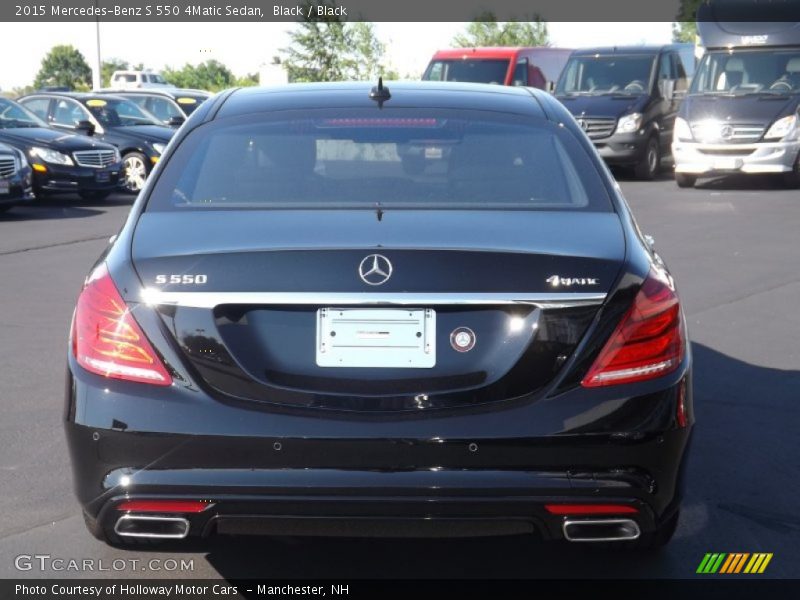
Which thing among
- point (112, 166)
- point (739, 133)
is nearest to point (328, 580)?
point (112, 166)

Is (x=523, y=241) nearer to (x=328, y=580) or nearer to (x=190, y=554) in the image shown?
(x=328, y=580)

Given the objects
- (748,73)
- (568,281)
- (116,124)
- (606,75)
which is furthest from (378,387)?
(606,75)

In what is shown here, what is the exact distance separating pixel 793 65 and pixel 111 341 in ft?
62.3

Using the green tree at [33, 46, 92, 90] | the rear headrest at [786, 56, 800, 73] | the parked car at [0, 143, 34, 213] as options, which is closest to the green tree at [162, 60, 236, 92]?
the green tree at [33, 46, 92, 90]

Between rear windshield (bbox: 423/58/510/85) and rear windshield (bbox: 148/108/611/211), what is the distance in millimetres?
22478

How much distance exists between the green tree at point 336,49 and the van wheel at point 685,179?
102ft

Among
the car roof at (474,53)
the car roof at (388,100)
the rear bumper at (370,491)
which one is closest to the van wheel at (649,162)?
the car roof at (474,53)

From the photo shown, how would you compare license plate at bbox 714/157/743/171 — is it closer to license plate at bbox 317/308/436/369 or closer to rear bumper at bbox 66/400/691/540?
rear bumper at bbox 66/400/691/540

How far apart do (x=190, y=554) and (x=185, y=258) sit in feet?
4.22

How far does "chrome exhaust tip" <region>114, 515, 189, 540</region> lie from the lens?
3684 mm

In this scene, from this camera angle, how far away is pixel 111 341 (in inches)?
148

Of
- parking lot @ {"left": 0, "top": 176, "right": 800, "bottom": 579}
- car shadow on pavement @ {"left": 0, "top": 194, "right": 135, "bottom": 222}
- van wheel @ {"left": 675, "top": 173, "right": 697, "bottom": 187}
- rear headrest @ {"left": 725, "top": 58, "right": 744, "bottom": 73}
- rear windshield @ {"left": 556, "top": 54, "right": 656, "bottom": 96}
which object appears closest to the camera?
parking lot @ {"left": 0, "top": 176, "right": 800, "bottom": 579}

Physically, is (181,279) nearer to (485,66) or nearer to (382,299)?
(382,299)

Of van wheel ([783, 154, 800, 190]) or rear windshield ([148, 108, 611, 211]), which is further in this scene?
van wheel ([783, 154, 800, 190])
